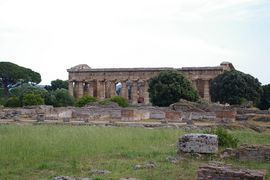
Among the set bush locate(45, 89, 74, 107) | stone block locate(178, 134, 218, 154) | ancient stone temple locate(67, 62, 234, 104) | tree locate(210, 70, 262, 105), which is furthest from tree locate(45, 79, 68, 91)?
stone block locate(178, 134, 218, 154)

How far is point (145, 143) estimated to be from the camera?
17.1 m

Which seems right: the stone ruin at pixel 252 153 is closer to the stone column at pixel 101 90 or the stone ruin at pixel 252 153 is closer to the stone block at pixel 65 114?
the stone block at pixel 65 114

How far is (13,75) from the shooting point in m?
83.2

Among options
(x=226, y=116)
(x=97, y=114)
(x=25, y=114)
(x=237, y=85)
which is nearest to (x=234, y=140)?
(x=226, y=116)

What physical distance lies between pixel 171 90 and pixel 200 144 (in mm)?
39495

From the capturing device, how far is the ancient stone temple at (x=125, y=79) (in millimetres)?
74250

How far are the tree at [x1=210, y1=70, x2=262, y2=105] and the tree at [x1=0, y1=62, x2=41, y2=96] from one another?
121ft

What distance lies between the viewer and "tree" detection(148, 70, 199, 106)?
175 ft

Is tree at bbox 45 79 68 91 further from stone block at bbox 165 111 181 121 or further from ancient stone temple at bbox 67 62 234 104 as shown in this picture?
stone block at bbox 165 111 181 121

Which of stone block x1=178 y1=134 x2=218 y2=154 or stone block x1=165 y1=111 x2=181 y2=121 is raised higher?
stone block x1=165 y1=111 x2=181 y2=121

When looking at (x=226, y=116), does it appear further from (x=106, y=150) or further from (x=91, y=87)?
(x=91, y=87)

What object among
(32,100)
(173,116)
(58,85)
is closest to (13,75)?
(58,85)

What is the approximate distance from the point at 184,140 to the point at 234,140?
2910 millimetres

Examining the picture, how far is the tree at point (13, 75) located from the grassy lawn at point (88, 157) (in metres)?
66.5
